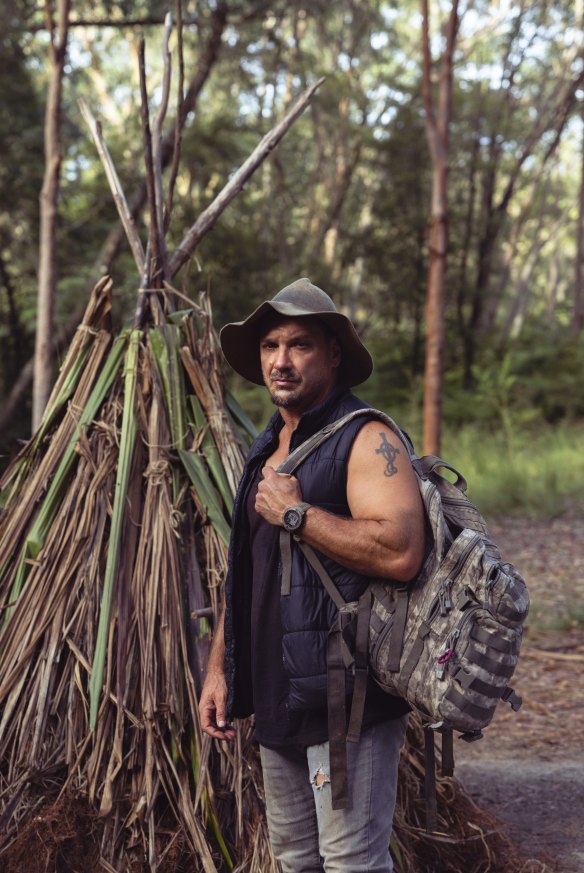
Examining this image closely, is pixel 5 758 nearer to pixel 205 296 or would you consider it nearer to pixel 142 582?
pixel 142 582

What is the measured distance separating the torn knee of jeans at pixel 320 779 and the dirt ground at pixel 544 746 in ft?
4.84

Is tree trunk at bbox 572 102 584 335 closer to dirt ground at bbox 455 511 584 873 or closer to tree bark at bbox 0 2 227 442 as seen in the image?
tree bark at bbox 0 2 227 442

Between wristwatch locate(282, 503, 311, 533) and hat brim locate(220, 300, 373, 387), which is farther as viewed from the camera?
hat brim locate(220, 300, 373, 387)

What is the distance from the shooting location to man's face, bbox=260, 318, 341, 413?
7.76 ft

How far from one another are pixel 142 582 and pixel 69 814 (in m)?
0.72

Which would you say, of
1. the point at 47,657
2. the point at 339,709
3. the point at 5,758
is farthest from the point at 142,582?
the point at 339,709

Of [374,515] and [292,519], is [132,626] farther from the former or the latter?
[374,515]

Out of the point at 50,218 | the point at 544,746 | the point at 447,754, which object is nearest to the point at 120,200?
the point at 447,754

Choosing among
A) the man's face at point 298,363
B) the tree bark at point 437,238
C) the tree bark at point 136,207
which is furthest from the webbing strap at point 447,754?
the tree bark at point 136,207

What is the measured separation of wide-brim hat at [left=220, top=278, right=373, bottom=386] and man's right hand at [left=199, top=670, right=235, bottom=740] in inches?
32.6

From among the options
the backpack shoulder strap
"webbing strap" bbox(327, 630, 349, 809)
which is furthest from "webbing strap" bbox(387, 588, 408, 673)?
the backpack shoulder strap

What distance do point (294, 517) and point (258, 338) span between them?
2.05 feet

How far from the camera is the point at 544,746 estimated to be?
15.8ft

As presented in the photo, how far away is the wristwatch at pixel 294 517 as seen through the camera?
7.02 feet
